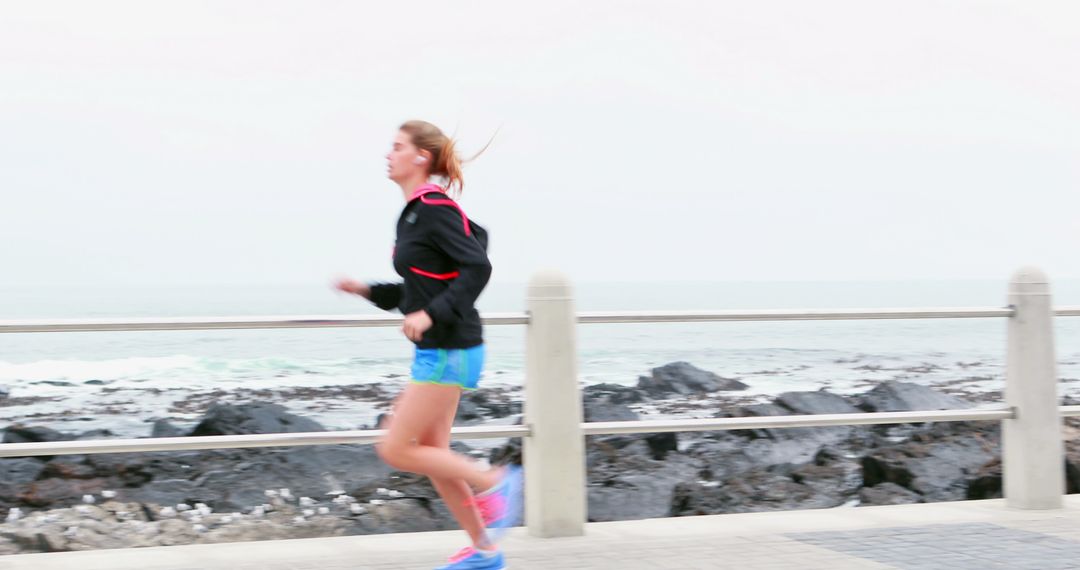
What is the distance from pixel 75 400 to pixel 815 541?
20.5 m

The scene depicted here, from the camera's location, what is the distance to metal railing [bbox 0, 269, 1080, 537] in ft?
17.1

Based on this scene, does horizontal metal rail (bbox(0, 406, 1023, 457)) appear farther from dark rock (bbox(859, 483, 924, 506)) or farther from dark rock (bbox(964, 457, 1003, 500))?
dark rock (bbox(859, 483, 924, 506))

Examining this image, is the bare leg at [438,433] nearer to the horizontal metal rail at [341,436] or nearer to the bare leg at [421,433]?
the bare leg at [421,433]

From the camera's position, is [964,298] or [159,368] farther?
[964,298]

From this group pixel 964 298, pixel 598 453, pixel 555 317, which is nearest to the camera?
pixel 555 317

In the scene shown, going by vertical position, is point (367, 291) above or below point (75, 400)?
above

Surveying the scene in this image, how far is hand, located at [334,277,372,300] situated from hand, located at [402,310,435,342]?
0.56 m

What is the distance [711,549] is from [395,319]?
1740 mm

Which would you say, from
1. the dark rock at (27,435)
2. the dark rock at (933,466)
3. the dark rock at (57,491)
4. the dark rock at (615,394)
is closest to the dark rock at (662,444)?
the dark rock at (933,466)

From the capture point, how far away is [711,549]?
5.46 metres

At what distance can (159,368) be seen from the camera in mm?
31734

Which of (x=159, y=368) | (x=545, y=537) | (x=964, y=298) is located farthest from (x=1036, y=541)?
(x=964, y=298)

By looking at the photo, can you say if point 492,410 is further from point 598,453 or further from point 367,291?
point 367,291

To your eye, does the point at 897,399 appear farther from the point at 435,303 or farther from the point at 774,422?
the point at 435,303
